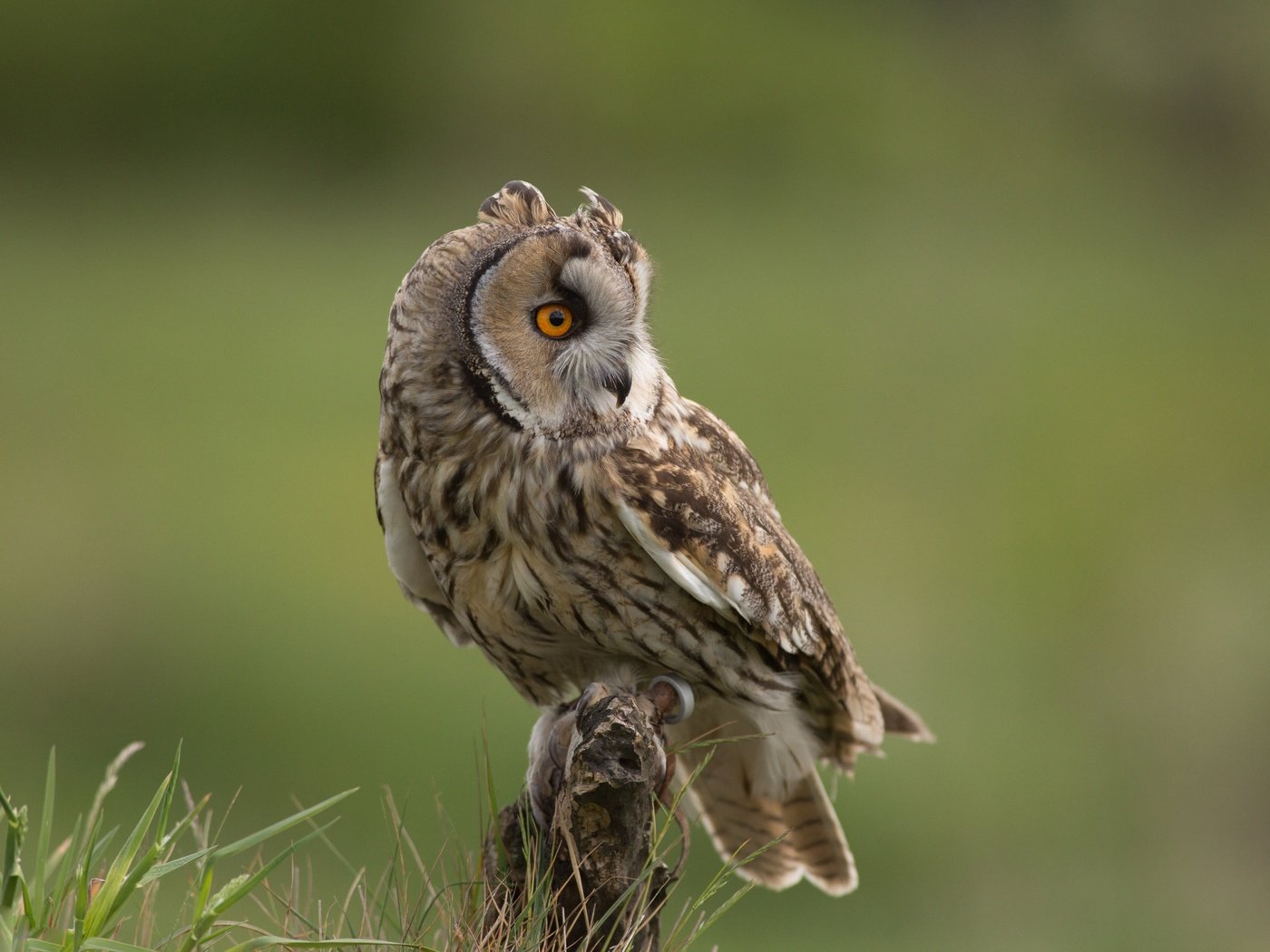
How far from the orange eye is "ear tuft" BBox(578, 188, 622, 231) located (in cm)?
19

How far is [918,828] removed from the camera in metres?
5.92

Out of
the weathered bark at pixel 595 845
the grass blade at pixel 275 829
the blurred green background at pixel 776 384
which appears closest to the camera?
the grass blade at pixel 275 829

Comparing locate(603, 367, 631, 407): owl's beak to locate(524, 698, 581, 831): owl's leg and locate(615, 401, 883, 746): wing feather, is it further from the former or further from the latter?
locate(524, 698, 581, 831): owl's leg

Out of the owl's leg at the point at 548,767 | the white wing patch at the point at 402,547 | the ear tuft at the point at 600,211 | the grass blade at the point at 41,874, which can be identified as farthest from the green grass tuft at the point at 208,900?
the ear tuft at the point at 600,211

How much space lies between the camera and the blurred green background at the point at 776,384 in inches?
239

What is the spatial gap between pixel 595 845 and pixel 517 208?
3.24ft

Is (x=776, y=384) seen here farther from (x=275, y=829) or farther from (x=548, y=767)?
(x=275, y=829)

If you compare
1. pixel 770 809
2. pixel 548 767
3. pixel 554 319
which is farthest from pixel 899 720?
pixel 554 319

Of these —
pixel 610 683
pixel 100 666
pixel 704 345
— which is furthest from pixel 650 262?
pixel 704 345

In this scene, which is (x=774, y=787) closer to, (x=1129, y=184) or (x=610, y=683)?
(x=610, y=683)

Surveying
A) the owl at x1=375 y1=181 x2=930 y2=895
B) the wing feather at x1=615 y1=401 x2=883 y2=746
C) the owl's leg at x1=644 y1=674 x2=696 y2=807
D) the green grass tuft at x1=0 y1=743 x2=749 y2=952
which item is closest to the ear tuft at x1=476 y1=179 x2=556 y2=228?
the owl at x1=375 y1=181 x2=930 y2=895

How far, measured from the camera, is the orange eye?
2.25 meters

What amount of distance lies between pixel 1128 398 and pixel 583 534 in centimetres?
840

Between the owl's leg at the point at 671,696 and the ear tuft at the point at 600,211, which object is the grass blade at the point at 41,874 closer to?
the owl's leg at the point at 671,696
